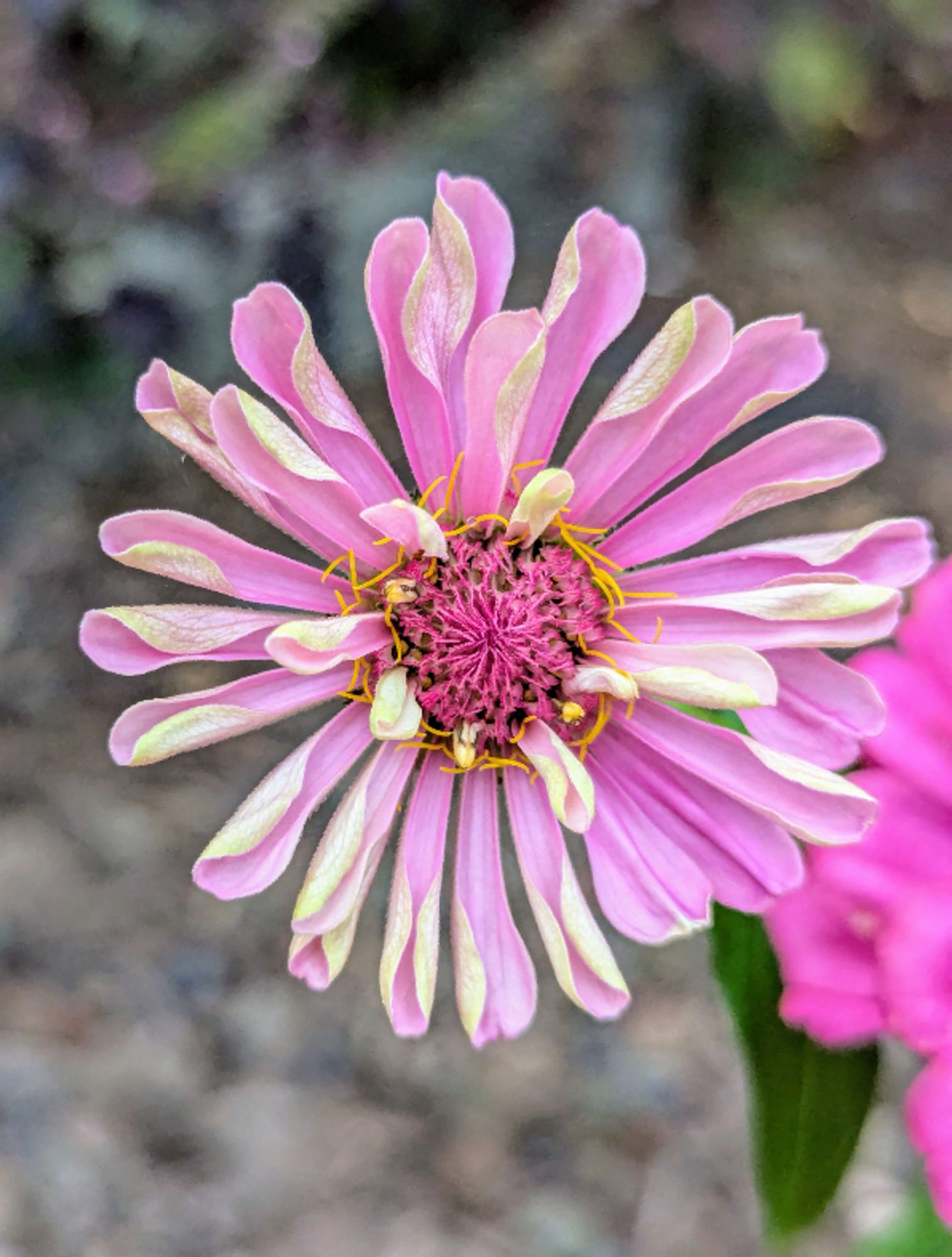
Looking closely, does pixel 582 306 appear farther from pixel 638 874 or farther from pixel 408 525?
pixel 638 874

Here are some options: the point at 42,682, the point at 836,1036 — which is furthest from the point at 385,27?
the point at 836,1036

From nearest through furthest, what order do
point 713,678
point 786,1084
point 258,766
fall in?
point 713,678
point 786,1084
point 258,766

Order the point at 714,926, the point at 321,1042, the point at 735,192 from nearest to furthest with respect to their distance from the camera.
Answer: the point at 714,926 → the point at 321,1042 → the point at 735,192

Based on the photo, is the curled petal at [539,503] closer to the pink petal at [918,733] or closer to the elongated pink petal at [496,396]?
the elongated pink petal at [496,396]

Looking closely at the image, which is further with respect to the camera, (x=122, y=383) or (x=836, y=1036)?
(x=122, y=383)

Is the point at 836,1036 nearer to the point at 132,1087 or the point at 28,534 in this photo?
the point at 132,1087

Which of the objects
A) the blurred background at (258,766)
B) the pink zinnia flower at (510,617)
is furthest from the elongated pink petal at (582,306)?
the blurred background at (258,766)

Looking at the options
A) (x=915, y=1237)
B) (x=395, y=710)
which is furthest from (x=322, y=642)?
(x=915, y=1237)

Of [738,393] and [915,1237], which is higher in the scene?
[738,393]
